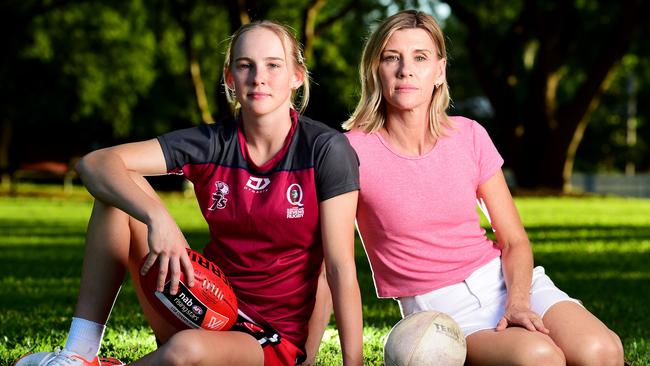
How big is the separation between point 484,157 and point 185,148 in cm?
126

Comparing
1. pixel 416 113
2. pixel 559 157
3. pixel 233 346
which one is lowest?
pixel 559 157

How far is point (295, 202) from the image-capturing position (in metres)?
4.30

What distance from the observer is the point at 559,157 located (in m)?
29.3

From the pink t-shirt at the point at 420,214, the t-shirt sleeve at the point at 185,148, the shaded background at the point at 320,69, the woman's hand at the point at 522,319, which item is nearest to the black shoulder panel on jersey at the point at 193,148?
the t-shirt sleeve at the point at 185,148

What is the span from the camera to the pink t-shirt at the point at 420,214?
4520mm

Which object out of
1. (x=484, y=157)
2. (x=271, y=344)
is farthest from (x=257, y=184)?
(x=484, y=157)

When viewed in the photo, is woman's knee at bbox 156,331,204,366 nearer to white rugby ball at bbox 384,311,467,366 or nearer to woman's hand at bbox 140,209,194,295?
woman's hand at bbox 140,209,194,295

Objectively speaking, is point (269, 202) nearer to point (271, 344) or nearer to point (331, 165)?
point (331, 165)

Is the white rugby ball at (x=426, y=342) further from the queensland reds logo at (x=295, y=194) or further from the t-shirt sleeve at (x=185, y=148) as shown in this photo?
the t-shirt sleeve at (x=185, y=148)

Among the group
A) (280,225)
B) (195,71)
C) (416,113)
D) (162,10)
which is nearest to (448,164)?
(416,113)

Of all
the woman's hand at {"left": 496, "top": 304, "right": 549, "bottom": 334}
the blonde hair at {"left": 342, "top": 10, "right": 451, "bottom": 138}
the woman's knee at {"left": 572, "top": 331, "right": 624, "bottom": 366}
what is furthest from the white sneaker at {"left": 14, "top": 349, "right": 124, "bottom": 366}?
the woman's knee at {"left": 572, "top": 331, "right": 624, "bottom": 366}

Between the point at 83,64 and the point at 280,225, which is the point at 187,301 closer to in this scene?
the point at 280,225

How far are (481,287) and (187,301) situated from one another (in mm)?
1227

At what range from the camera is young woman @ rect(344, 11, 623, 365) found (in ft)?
14.8
